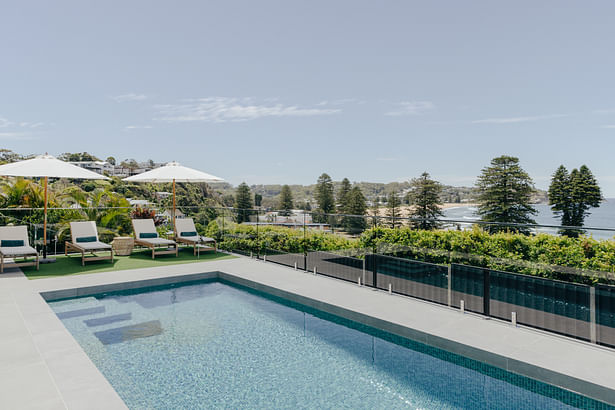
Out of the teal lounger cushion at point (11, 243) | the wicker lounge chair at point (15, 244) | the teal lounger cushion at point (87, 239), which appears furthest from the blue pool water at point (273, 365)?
the teal lounger cushion at point (87, 239)

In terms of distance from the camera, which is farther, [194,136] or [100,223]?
[194,136]

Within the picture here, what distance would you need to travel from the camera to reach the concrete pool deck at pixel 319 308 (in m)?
3.25

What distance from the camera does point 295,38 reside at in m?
28.0

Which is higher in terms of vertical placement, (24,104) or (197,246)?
(24,104)

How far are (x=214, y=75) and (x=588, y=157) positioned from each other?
82.5 m

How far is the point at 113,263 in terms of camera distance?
877 cm

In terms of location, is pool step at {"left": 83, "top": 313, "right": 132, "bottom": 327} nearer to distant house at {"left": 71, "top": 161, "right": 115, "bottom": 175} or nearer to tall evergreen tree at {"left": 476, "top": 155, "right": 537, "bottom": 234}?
tall evergreen tree at {"left": 476, "top": 155, "right": 537, "bottom": 234}

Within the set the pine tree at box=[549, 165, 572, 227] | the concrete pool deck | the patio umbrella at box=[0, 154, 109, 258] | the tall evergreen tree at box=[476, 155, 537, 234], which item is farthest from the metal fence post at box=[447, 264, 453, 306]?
the pine tree at box=[549, 165, 572, 227]

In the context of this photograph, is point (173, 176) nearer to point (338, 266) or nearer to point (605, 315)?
point (338, 266)

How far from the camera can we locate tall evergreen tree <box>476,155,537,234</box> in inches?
1873

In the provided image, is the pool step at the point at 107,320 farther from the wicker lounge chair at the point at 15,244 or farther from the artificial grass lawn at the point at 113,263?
the wicker lounge chair at the point at 15,244

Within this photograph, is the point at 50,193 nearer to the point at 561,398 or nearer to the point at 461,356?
the point at 461,356

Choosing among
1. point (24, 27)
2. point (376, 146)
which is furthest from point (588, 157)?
point (24, 27)

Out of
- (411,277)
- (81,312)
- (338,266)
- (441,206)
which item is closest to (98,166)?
(441,206)
